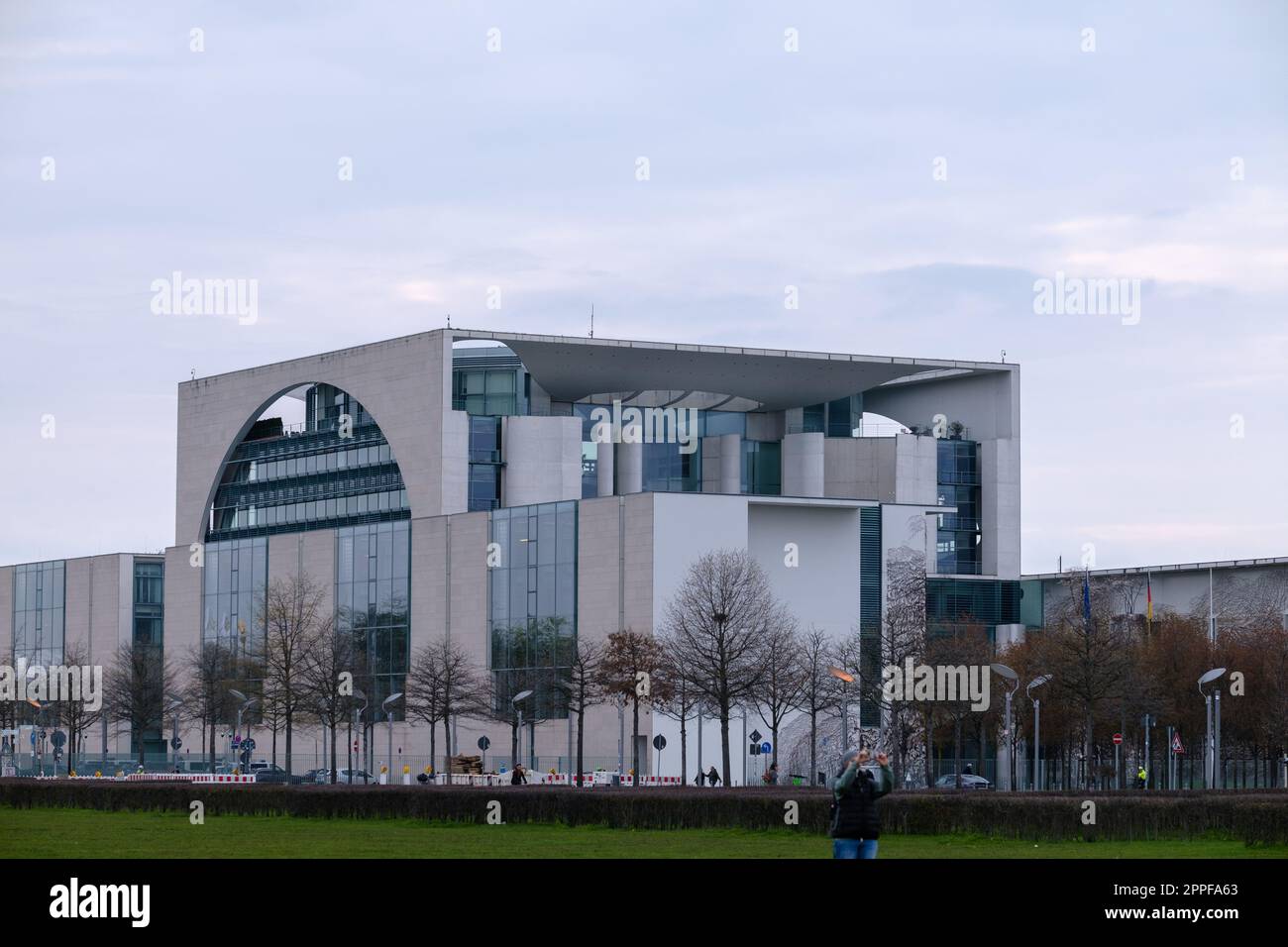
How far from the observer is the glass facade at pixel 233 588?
108m

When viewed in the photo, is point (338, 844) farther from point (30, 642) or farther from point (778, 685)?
point (30, 642)

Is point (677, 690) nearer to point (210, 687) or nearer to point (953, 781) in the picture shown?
point (953, 781)

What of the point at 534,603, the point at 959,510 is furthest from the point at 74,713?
the point at 959,510

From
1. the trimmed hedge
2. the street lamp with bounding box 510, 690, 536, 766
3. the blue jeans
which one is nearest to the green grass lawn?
the trimmed hedge

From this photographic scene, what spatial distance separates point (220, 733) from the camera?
10400cm

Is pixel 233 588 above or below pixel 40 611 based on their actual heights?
above

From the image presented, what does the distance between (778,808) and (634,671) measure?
3295cm

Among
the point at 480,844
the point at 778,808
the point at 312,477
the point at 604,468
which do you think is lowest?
the point at 480,844

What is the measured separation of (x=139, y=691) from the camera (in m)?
100

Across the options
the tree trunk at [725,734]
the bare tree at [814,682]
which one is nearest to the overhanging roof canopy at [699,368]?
the bare tree at [814,682]

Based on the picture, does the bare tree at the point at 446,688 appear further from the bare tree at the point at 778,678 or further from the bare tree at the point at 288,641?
the bare tree at the point at 778,678

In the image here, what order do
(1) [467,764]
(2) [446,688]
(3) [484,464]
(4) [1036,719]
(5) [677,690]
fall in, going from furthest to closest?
(3) [484,464]
(1) [467,764]
(2) [446,688]
(5) [677,690]
(4) [1036,719]
